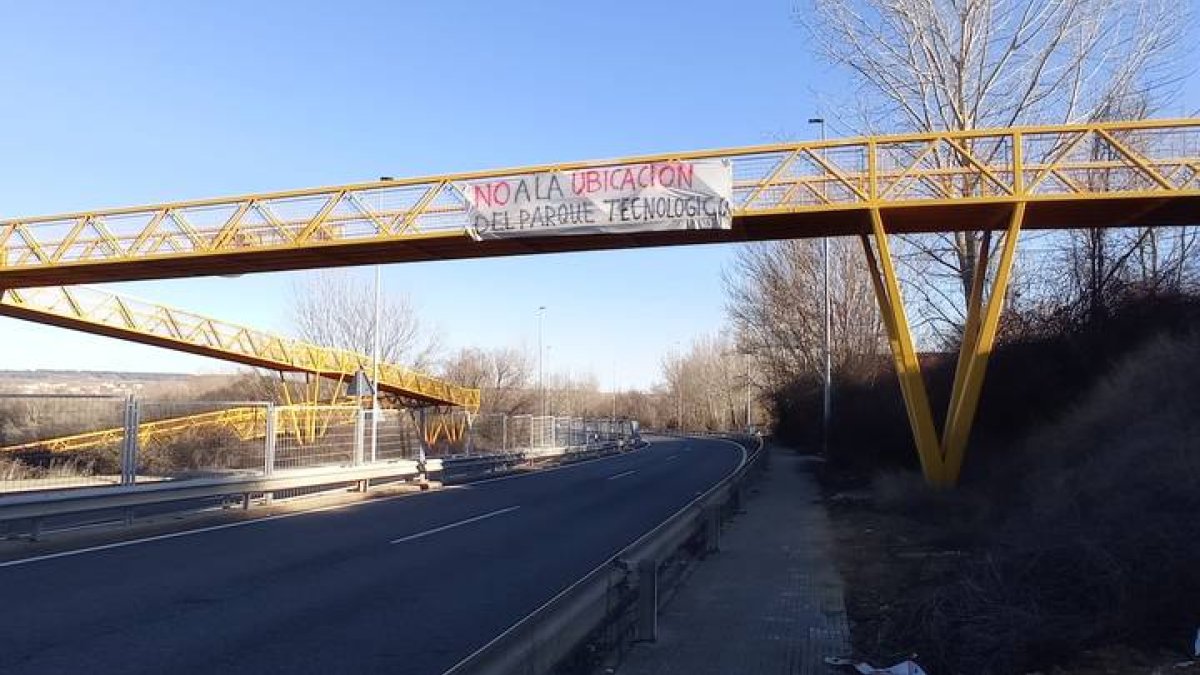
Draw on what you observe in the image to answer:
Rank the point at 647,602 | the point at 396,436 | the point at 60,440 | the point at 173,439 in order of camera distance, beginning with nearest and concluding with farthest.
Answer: the point at 647,602 → the point at 60,440 → the point at 173,439 → the point at 396,436

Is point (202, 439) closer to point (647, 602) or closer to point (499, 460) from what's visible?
point (499, 460)

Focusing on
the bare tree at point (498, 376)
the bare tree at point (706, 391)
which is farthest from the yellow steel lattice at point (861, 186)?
the bare tree at point (706, 391)

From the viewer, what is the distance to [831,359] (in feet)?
131

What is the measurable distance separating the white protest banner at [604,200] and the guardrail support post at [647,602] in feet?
37.2

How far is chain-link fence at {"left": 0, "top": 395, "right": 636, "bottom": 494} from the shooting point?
1567cm

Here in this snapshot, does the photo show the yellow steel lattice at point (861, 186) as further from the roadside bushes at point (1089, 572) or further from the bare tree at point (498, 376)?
the bare tree at point (498, 376)

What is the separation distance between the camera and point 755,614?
9375mm

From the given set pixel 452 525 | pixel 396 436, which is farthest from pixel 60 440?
pixel 396 436

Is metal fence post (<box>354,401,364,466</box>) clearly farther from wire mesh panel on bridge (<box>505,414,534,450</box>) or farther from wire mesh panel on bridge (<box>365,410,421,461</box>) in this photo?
wire mesh panel on bridge (<box>505,414,534,450</box>)

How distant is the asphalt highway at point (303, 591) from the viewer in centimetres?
749

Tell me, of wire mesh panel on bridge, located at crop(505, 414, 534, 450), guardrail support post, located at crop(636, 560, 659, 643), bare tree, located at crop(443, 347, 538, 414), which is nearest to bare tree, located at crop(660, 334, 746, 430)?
bare tree, located at crop(443, 347, 538, 414)

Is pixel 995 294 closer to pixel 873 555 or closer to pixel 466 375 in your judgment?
pixel 873 555

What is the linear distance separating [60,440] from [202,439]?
363 centimetres

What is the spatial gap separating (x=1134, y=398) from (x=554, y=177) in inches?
436
